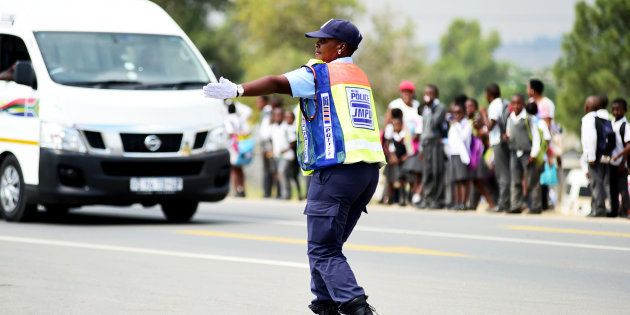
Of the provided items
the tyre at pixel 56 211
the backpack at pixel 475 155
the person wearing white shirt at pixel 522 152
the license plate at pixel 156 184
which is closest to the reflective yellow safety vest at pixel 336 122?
the license plate at pixel 156 184

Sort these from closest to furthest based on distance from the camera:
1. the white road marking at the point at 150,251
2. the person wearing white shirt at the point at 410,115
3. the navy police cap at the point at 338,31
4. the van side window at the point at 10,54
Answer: the navy police cap at the point at 338,31 → the white road marking at the point at 150,251 → the van side window at the point at 10,54 → the person wearing white shirt at the point at 410,115

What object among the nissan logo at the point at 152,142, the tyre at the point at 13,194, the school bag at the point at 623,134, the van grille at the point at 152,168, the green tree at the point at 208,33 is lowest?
the tyre at the point at 13,194

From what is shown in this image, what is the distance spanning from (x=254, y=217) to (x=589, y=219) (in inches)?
173

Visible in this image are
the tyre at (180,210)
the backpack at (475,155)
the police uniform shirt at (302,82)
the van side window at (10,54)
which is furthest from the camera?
the backpack at (475,155)

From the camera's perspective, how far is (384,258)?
12461 millimetres

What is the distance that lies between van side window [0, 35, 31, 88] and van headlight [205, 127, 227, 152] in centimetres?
239

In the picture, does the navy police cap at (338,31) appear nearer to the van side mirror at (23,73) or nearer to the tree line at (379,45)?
the van side mirror at (23,73)

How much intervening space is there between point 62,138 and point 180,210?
7.40 feet

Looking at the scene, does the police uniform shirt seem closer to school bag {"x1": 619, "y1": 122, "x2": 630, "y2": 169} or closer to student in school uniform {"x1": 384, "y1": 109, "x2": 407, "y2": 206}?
school bag {"x1": 619, "y1": 122, "x2": 630, "y2": 169}

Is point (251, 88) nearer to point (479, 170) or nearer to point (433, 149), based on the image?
point (479, 170)

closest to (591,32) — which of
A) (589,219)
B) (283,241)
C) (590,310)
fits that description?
(589,219)

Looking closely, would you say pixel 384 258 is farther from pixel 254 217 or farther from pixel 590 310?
pixel 254 217

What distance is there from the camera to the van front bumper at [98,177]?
609 inches

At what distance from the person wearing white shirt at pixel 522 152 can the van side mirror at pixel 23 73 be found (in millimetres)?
6888
